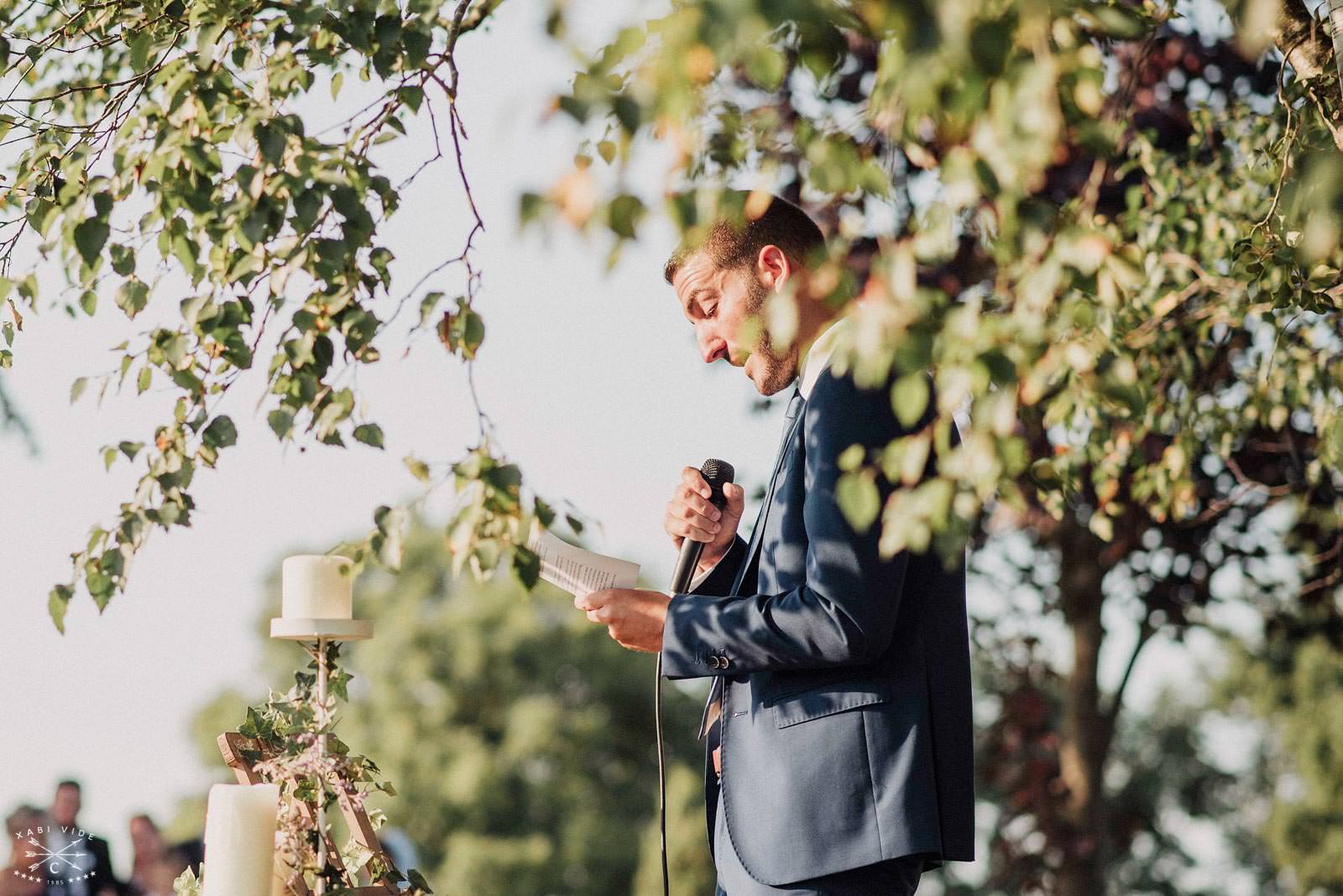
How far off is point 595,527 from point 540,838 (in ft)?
65.8

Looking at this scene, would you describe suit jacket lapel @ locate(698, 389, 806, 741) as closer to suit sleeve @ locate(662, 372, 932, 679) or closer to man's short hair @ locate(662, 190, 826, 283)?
suit sleeve @ locate(662, 372, 932, 679)

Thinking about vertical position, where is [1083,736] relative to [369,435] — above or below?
below

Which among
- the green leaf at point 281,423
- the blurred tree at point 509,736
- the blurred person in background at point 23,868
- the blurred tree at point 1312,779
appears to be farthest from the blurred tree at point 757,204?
the blurred tree at point 509,736

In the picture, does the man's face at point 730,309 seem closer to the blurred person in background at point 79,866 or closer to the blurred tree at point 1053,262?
the blurred tree at point 1053,262

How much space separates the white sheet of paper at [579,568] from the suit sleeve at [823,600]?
24cm

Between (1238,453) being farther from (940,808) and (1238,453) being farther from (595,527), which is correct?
(595,527)

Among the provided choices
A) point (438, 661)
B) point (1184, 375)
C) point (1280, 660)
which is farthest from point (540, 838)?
point (1184, 375)

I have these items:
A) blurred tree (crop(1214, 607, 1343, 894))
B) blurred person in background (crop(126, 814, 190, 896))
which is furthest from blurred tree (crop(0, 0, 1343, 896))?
blurred tree (crop(1214, 607, 1343, 894))

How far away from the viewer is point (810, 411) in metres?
1.97

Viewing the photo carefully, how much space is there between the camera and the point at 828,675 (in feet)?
6.41

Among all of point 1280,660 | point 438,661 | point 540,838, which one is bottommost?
point 540,838

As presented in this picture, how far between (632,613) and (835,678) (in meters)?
0.31

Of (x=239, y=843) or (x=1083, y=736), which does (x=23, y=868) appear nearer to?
(x=239, y=843)

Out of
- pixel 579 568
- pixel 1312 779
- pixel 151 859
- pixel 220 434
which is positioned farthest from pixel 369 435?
pixel 1312 779
